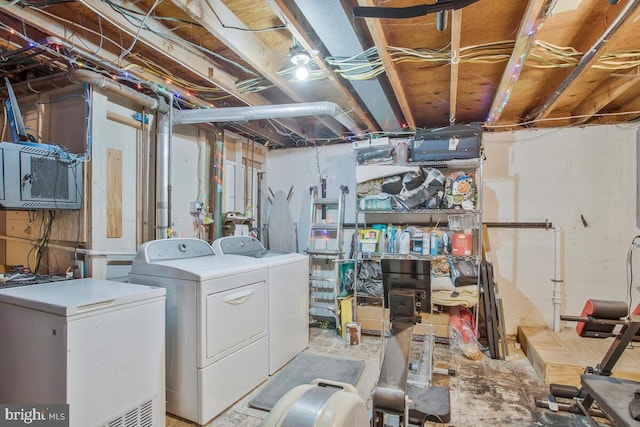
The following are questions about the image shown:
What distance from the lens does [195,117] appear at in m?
3.12

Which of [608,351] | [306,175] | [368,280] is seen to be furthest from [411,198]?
[608,351]

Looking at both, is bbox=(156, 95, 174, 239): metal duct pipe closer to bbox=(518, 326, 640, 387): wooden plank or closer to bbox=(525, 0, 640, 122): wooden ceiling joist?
bbox=(525, 0, 640, 122): wooden ceiling joist

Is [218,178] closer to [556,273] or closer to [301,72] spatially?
[301,72]

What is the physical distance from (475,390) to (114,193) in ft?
11.0

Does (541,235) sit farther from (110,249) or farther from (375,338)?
(110,249)

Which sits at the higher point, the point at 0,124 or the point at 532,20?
the point at 532,20

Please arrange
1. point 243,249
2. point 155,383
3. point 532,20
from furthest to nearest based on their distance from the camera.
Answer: point 243,249 < point 155,383 < point 532,20

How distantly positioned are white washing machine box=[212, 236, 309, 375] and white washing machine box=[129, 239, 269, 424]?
0.29 m

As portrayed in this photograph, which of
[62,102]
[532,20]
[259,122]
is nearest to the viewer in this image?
[532,20]

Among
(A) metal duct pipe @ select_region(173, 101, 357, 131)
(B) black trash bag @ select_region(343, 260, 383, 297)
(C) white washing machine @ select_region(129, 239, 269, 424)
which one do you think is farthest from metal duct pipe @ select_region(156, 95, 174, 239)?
(B) black trash bag @ select_region(343, 260, 383, 297)

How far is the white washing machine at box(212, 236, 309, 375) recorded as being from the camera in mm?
3002

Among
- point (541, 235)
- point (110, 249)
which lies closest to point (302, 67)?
point (110, 249)

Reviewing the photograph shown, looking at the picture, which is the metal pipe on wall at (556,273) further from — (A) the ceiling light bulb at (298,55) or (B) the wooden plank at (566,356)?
(A) the ceiling light bulb at (298,55)

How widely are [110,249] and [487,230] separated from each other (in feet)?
12.8
